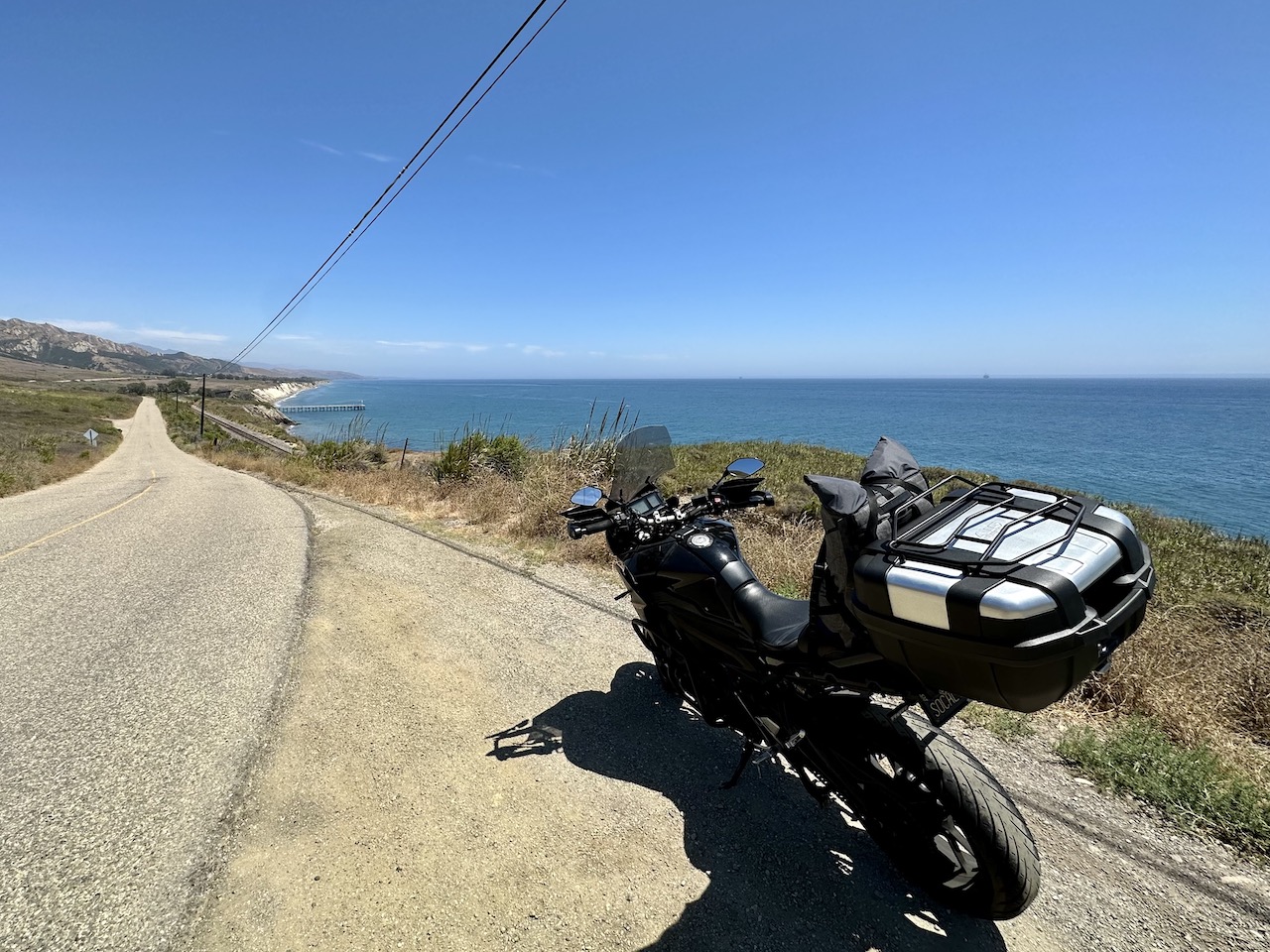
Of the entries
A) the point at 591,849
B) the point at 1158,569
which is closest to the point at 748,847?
the point at 591,849

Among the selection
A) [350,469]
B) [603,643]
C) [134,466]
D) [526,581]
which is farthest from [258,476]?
[603,643]

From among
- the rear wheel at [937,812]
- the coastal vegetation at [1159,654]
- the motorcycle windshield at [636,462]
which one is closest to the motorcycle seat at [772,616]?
the rear wheel at [937,812]

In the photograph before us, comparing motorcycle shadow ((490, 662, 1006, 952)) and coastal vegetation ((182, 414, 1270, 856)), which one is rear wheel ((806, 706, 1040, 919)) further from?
coastal vegetation ((182, 414, 1270, 856))

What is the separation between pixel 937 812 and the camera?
1.97 meters

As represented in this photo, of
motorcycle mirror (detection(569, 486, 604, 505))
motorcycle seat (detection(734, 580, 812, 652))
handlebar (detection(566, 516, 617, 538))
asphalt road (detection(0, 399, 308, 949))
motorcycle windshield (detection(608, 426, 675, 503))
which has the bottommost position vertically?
A: asphalt road (detection(0, 399, 308, 949))

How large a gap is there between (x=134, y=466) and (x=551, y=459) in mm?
23554

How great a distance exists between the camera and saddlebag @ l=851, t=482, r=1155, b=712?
52.3 inches

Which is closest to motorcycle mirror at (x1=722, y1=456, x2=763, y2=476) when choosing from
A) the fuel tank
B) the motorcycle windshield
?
the fuel tank

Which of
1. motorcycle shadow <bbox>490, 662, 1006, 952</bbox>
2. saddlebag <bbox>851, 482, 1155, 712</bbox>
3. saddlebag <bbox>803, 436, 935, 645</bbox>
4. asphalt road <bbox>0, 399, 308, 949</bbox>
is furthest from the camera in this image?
asphalt road <bbox>0, 399, 308, 949</bbox>

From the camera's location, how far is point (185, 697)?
3.62 metres

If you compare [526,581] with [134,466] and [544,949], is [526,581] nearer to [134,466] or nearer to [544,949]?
[544,949]

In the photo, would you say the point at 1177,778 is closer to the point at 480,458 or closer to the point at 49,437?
the point at 480,458

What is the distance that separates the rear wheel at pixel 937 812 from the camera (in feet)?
6.18

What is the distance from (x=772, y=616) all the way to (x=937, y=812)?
0.89m
